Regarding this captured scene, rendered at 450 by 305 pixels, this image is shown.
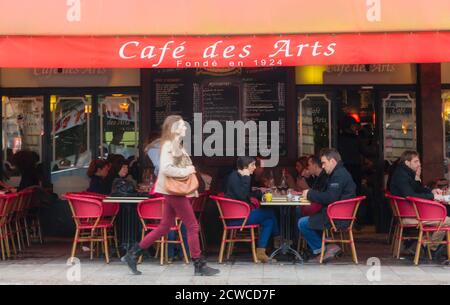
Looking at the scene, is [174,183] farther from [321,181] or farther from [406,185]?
[406,185]

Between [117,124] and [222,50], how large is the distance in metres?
3.49

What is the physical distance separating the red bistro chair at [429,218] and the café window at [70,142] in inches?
210

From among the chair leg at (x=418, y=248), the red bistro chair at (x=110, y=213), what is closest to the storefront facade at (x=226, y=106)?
the red bistro chair at (x=110, y=213)

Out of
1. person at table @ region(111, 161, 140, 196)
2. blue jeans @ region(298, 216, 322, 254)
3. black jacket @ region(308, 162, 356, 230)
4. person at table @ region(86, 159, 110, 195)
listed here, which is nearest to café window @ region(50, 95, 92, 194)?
person at table @ region(86, 159, 110, 195)

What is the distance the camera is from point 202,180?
9.64 metres

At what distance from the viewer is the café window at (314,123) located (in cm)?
1097

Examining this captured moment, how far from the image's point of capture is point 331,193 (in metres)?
8.26

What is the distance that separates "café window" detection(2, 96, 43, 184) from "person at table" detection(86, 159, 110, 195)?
1.58 m

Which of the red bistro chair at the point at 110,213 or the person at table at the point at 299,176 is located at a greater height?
the person at table at the point at 299,176

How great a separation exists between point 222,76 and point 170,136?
3.38m

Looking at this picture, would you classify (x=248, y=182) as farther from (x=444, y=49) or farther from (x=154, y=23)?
(x=444, y=49)

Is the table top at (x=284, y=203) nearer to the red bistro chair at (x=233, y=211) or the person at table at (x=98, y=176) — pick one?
the red bistro chair at (x=233, y=211)

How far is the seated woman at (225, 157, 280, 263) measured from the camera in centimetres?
850

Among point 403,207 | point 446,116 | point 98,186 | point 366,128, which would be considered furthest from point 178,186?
point 446,116
